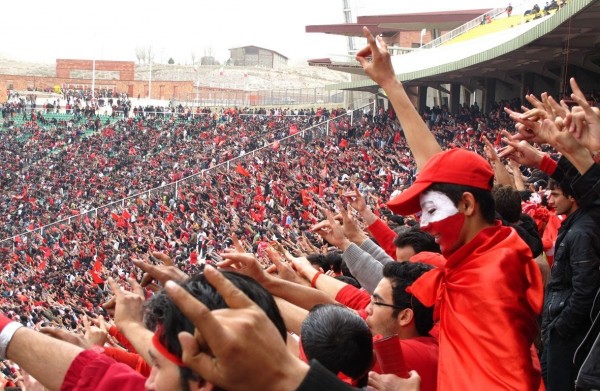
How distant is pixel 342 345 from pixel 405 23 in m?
41.1

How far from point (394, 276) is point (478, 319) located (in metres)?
0.60

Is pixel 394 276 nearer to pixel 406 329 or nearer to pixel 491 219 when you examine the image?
pixel 406 329

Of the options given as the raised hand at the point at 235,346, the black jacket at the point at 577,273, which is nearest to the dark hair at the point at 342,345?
the raised hand at the point at 235,346

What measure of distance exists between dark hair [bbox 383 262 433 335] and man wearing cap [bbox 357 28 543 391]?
241mm

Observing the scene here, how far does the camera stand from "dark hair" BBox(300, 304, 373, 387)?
285 centimetres

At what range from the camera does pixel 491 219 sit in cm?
331

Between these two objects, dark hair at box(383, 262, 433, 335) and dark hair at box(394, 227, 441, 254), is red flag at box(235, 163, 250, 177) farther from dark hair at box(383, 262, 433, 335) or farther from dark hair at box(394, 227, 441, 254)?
dark hair at box(383, 262, 433, 335)

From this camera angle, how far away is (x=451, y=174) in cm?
325

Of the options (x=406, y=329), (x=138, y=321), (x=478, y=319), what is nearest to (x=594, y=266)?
(x=406, y=329)

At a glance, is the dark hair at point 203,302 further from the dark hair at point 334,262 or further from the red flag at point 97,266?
the red flag at point 97,266

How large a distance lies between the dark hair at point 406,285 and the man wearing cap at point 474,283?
241 millimetres

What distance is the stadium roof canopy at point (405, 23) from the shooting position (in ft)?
140

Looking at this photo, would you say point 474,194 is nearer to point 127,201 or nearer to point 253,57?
point 127,201

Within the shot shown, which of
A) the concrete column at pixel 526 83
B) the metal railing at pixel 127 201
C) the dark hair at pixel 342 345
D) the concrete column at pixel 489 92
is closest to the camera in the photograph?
the dark hair at pixel 342 345
